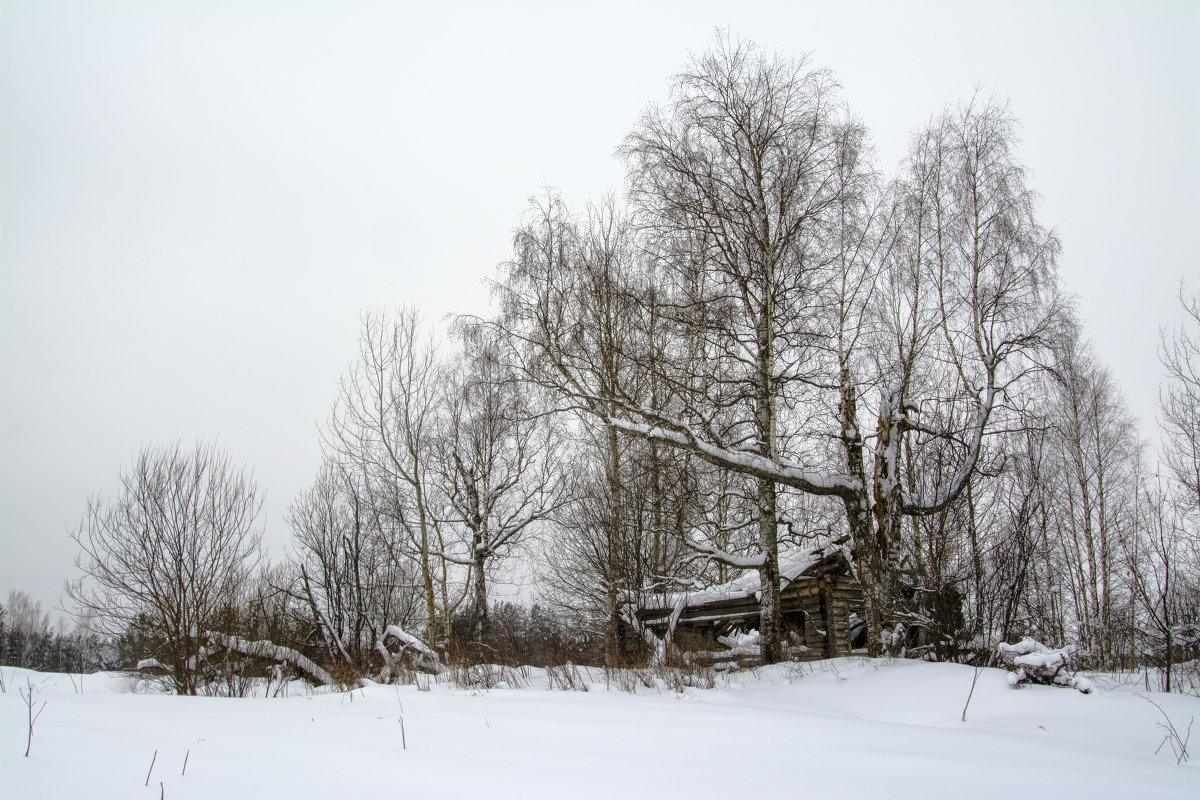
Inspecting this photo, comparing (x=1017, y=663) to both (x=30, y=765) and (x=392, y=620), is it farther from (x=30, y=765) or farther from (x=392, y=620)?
(x=392, y=620)

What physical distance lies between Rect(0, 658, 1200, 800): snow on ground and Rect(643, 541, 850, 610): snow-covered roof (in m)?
7.01

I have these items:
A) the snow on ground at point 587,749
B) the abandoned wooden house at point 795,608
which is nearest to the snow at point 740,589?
the abandoned wooden house at point 795,608

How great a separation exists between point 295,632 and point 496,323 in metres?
6.89

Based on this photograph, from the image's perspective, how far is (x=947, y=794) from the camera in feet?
10.0

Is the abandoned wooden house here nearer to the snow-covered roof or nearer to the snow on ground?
the snow-covered roof

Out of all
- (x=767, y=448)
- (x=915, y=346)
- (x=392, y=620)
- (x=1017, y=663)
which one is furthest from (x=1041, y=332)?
(x=392, y=620)

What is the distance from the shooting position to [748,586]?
15266 mm

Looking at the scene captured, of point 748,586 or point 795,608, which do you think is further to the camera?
point 748,586

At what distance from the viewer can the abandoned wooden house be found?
45.3 ft

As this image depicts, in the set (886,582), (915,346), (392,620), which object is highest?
(915,346)

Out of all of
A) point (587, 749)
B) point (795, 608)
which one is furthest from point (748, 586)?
point (587, 749)

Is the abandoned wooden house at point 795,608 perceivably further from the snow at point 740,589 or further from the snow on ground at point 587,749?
the snow on ground at point 587,749

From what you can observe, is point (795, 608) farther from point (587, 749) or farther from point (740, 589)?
point (587, 749)

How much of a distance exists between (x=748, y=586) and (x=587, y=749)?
480 inches
